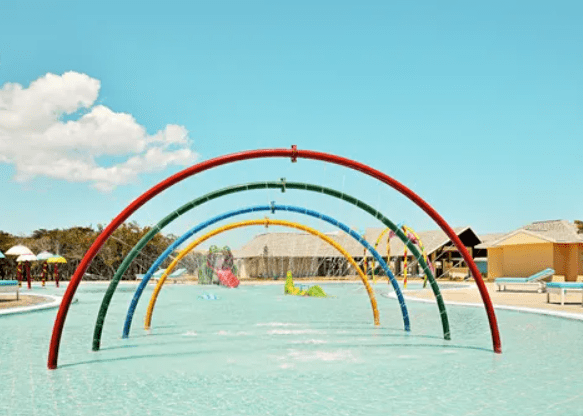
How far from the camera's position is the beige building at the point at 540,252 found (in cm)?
3725

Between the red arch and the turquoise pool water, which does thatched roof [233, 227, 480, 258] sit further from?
the red arch

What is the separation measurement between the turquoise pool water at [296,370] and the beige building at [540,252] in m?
23.4

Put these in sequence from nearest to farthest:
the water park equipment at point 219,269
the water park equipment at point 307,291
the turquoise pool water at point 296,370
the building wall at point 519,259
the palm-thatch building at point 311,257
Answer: the turquoise pool water at point 296,370 < the water park equipment at point 307,291 < the building wall at point 519,259 < the water park equipment at point 219,269 < the palm-thatch building at point 311,257

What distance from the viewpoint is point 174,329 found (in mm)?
14875

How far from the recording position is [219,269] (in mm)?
39781

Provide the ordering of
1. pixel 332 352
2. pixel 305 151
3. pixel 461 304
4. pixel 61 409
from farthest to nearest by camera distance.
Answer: pixel 461 304
pixel 332 352
pixel 305 151
pixel 61 409

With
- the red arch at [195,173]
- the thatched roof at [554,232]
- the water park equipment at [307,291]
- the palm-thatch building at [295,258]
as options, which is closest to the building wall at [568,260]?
the thatched roof at [554,232]

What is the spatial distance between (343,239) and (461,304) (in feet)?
128

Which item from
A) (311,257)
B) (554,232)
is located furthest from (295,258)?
(554,232)

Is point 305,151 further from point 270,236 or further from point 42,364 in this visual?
point 270,236

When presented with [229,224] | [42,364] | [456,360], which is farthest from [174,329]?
A: [456,360]

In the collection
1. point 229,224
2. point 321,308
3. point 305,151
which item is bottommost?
point 321,308

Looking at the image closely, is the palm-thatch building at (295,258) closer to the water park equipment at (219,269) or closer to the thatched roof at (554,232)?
the water park equipment at (219,269)

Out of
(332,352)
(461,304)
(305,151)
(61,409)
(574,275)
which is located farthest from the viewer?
(574,275)
